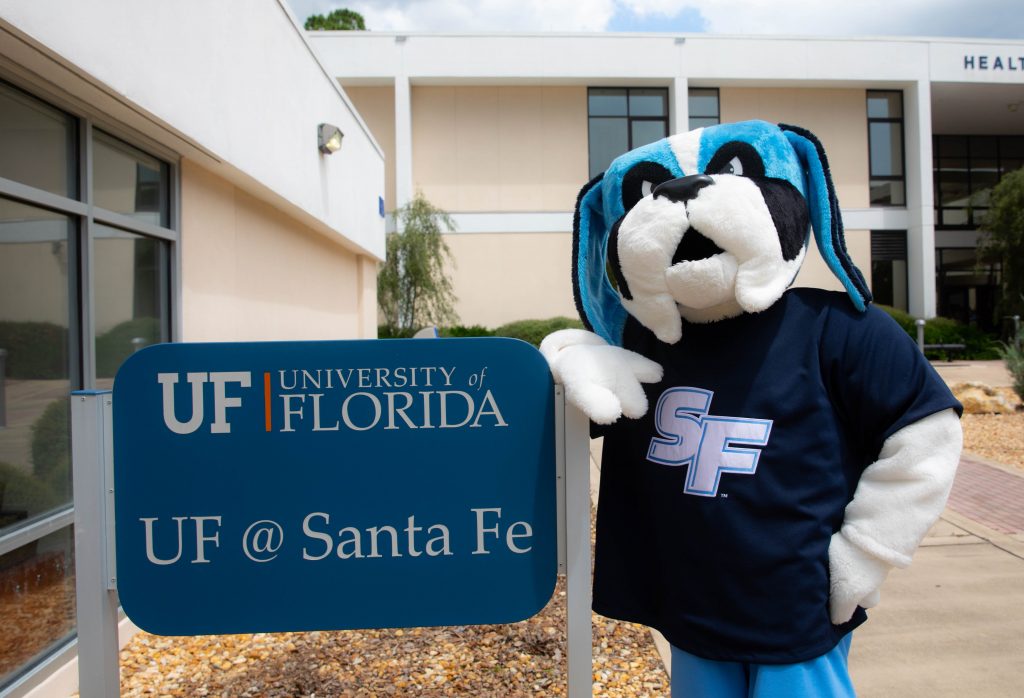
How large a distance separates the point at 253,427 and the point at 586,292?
0.88m

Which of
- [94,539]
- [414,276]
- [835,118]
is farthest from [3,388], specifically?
[835,118]

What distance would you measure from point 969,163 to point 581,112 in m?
14.8

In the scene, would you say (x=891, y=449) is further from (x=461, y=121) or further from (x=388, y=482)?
(x=461, y=121)

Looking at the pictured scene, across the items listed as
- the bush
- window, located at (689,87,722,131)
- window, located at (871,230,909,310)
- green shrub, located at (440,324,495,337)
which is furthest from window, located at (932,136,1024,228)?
green shrub, located at (440,324,495,337)

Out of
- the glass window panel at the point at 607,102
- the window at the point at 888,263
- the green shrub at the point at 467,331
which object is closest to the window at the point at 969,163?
the window at the point at 888,263

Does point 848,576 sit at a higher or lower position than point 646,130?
lower

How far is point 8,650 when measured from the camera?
2676 millimetres

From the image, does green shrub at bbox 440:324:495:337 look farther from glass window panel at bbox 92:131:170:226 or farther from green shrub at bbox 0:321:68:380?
green shrub at bbox 0:321:68:380

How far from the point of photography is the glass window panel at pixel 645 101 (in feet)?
65.7

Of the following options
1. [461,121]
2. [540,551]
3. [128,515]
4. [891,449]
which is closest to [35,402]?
[128,515]

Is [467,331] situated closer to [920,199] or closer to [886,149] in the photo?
[920,199]

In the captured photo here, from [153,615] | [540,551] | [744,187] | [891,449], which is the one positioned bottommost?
[153,615]

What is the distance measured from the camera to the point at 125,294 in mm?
3748

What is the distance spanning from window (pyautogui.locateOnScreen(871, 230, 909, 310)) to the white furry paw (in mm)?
21595
